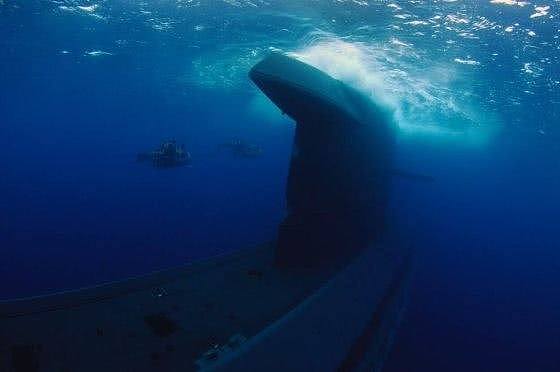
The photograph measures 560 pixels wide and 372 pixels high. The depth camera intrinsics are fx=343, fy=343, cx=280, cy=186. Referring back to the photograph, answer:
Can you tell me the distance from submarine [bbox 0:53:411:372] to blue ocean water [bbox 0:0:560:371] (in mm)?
2989

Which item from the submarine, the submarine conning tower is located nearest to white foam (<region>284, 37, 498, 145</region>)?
the submarine conning tower

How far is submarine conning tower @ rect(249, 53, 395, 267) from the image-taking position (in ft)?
17.5

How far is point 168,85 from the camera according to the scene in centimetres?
4084

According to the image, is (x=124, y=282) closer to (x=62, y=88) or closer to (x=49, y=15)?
(x=49, y=15)

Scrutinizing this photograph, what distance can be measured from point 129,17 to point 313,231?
701 inches

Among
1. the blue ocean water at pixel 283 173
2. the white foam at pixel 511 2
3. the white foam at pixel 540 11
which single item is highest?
the white foam at pixel 511 2

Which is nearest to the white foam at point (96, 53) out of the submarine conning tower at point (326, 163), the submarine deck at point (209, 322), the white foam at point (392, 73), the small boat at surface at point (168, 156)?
the white foam at point (392, 73)

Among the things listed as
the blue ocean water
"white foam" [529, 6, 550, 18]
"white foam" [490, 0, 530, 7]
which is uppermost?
"white foam" [490, 0, 530, 7]

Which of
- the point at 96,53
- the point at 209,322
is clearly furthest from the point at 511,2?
the point at 96,53

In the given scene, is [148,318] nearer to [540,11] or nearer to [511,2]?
[511,2]

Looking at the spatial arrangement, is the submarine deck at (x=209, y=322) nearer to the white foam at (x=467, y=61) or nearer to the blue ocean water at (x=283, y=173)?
the blue ocean water at (x=283, y=173)

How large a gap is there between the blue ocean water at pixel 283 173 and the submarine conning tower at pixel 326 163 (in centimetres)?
334

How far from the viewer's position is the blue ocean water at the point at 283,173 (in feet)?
33.0

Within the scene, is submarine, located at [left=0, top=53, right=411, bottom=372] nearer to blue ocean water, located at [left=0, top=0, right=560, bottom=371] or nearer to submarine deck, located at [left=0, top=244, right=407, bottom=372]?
submarine deck, located at [left=0, top=244, right=407, bottom=372]
